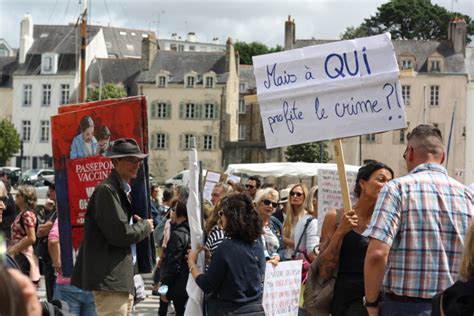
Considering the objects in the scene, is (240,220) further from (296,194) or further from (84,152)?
(296,194)

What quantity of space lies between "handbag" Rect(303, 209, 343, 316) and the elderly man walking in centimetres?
127

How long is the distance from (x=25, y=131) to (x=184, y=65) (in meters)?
15.2

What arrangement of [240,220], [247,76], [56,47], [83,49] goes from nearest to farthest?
1. [240,220]
2. [83,49]
3. [56,47]
4. [247,76]

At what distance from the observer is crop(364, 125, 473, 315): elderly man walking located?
597 cm

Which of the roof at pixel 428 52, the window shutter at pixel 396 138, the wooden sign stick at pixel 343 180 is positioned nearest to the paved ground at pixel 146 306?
the wooden sign stick at pixel 343 180

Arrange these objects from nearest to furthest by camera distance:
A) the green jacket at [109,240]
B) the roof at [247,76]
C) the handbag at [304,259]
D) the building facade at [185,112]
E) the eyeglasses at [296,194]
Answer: the green jacket at [109,240]
the handbag at [304,259]
the eyeglasses at [296,194]
the building facade at [185,112]
the roof at [247,76]

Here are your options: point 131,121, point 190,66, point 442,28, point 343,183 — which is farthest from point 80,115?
point 442,28

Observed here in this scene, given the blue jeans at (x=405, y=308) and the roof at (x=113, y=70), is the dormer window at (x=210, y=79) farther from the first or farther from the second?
the blue jeans at (x=405, y=308)

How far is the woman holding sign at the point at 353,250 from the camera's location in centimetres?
712

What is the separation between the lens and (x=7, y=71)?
3659 inches

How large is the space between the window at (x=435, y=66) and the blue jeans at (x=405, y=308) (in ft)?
247

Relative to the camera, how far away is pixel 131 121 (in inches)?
328

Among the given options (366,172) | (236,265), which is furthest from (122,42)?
(366,172)

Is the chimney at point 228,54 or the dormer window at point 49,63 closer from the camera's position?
the chimney at point 228,54
